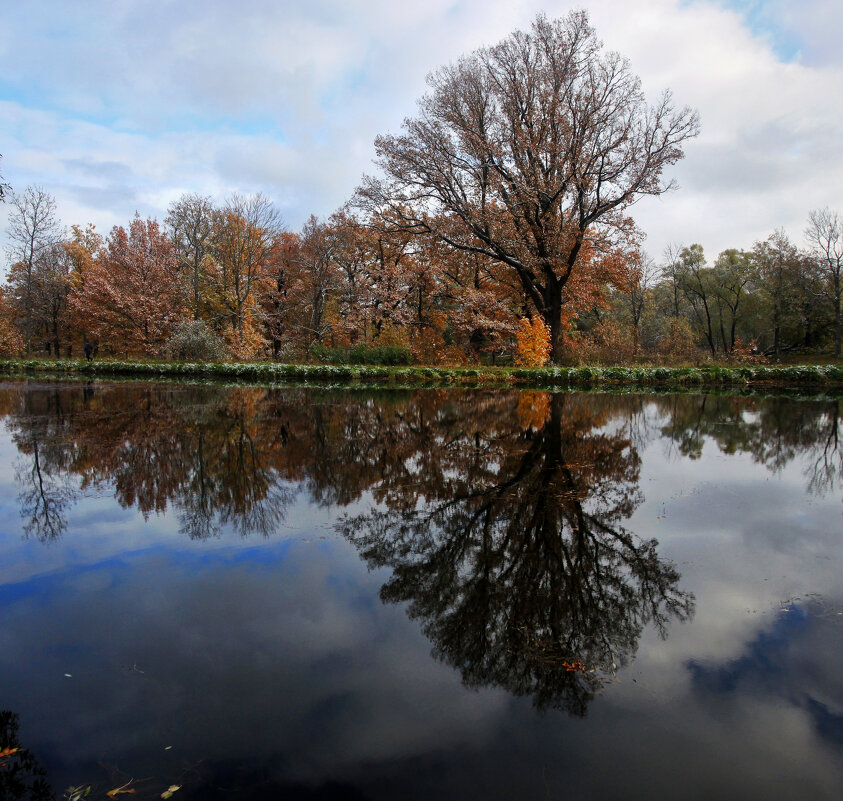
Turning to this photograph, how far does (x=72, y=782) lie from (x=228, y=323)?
3600cm

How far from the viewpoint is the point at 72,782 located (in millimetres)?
1870

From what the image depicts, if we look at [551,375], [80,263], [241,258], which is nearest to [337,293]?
[241,258]

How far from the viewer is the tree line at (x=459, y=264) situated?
881 inches

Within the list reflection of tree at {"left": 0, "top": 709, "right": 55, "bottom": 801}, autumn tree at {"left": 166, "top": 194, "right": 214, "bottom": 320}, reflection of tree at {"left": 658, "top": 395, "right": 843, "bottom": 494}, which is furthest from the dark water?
autumn tree at {"left": 166, "top": 194, "right": 214, "bottom": 320}

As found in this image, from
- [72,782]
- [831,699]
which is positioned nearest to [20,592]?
[72,782]

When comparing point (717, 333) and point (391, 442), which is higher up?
point (717, 333)

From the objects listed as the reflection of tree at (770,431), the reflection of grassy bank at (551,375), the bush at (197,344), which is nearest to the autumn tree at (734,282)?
the reflection of grassy bank at (551,375)

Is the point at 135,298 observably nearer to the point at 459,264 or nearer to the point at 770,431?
the point at 459,264

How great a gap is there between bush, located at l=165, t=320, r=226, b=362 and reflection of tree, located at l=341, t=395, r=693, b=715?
24.0m

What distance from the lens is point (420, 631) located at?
9.29ft

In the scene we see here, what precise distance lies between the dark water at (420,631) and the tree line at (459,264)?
18.8 metres

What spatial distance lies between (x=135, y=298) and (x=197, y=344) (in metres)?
9.78

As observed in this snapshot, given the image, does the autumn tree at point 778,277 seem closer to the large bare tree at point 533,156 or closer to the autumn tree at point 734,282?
the autumn tree at point 734,282

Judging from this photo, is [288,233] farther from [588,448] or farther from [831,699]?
[831,699]
